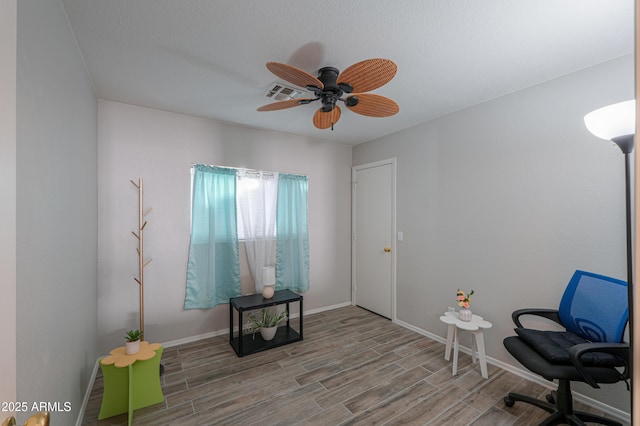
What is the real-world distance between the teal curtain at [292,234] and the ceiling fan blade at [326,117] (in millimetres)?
1448

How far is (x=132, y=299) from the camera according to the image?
283 cm

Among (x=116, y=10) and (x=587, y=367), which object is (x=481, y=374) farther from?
(x=116, y=10)

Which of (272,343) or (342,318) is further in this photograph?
(342,318)

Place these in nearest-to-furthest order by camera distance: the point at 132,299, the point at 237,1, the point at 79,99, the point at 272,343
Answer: the point at 237,1 → the point at 79,99 → the point at 132,299 → the point at 272,343

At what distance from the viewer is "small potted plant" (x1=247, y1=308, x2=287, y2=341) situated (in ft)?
10.2

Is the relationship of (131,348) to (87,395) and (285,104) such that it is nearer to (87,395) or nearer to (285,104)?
(87,395)

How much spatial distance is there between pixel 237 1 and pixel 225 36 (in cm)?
32

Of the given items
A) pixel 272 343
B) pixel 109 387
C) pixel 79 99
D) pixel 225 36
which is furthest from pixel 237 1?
pixel 272 343

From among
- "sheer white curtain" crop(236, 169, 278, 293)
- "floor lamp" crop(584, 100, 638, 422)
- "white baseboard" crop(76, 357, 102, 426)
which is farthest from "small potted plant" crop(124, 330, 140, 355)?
"floor lamp" crop(584, 100, 638, 422)

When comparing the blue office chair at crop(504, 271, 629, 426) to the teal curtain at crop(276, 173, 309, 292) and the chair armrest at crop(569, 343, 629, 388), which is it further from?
the teal curtain at crop(276, 173, 309, 292)

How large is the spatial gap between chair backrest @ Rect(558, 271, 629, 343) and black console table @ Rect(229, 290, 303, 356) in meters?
2.32

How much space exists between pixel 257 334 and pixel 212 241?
4.04ft

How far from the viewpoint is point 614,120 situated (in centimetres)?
150

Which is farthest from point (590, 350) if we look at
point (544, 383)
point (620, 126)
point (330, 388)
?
point (330, 388)
